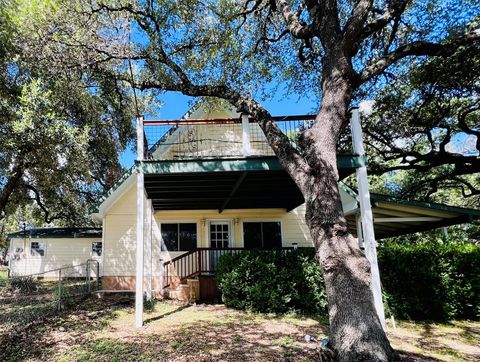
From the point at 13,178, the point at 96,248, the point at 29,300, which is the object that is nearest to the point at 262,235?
the point at 29,300

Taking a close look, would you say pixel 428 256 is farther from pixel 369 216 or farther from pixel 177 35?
pixel 177 35

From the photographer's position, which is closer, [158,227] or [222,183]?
[222,183]

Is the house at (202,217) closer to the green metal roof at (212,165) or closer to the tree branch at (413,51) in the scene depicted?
the green metal roof at (212,165)

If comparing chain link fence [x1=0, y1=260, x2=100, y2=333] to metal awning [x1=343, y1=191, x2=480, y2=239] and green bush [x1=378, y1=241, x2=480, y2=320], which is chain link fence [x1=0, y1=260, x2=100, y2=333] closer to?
green bush [x1=378, y1=241, x2=480, y2=320]

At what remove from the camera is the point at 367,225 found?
24.9 feet

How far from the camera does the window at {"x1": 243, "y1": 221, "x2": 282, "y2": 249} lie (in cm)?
1277

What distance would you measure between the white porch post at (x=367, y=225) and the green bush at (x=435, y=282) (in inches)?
49.1

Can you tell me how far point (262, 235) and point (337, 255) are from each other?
314 inches

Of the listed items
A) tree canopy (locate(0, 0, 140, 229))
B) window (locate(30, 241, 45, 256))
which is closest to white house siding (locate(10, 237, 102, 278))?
window (locate(30, 241, 45, 256))

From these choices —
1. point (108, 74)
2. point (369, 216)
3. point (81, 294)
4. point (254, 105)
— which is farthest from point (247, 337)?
point (108, 74)

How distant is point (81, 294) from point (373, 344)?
9960 millimetres

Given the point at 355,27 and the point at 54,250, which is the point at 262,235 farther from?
the point at 54,250

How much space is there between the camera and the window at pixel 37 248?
20.9 metres

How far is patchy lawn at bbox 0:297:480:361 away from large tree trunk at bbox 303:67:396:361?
2.95 ft
